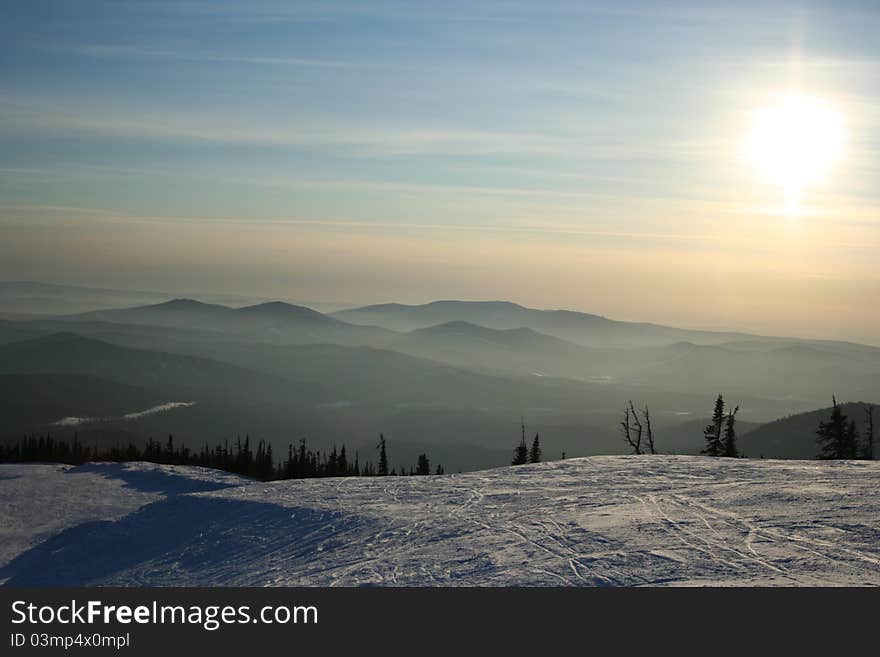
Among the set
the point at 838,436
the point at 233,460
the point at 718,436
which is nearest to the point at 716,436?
the point at 718,436

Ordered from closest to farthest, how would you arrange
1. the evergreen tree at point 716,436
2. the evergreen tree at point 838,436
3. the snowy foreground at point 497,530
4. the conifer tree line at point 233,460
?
1. the snowy foreground at point 497,530
2. the evergreen tree at point 838,436
3. the evergreen tree at point 716,436
4. the conifer tree line at point 233,460

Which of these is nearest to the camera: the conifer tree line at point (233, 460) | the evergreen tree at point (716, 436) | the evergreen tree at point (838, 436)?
the evergreen tree at point (838, 436)

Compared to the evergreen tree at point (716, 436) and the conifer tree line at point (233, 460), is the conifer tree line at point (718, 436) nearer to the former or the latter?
the evergreen tree at point (716, 436)

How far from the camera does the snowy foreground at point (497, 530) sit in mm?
20281

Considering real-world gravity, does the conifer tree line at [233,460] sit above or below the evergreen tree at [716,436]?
below

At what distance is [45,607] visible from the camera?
16797 mm

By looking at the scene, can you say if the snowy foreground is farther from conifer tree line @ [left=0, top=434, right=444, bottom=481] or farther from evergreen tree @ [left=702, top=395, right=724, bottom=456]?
conifer tree line @ [left=0, top=434, right=444, bottom=481]

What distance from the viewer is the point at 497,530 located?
25141mm

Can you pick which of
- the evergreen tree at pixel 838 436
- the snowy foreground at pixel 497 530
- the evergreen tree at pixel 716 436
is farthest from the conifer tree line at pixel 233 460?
the snowy foreground at pixel 497 530

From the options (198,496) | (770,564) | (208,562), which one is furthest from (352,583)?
(198,496)

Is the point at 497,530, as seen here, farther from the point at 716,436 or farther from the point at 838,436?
the point at 838,436

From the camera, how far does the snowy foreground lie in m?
20.3

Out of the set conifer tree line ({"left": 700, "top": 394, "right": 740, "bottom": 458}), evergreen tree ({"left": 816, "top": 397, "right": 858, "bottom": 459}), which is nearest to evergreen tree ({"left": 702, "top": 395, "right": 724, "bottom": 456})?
conifer tree line ({"left": 700, "top": 394, "right": 740, "bottom": 458})

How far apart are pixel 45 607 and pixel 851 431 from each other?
65219 mm
